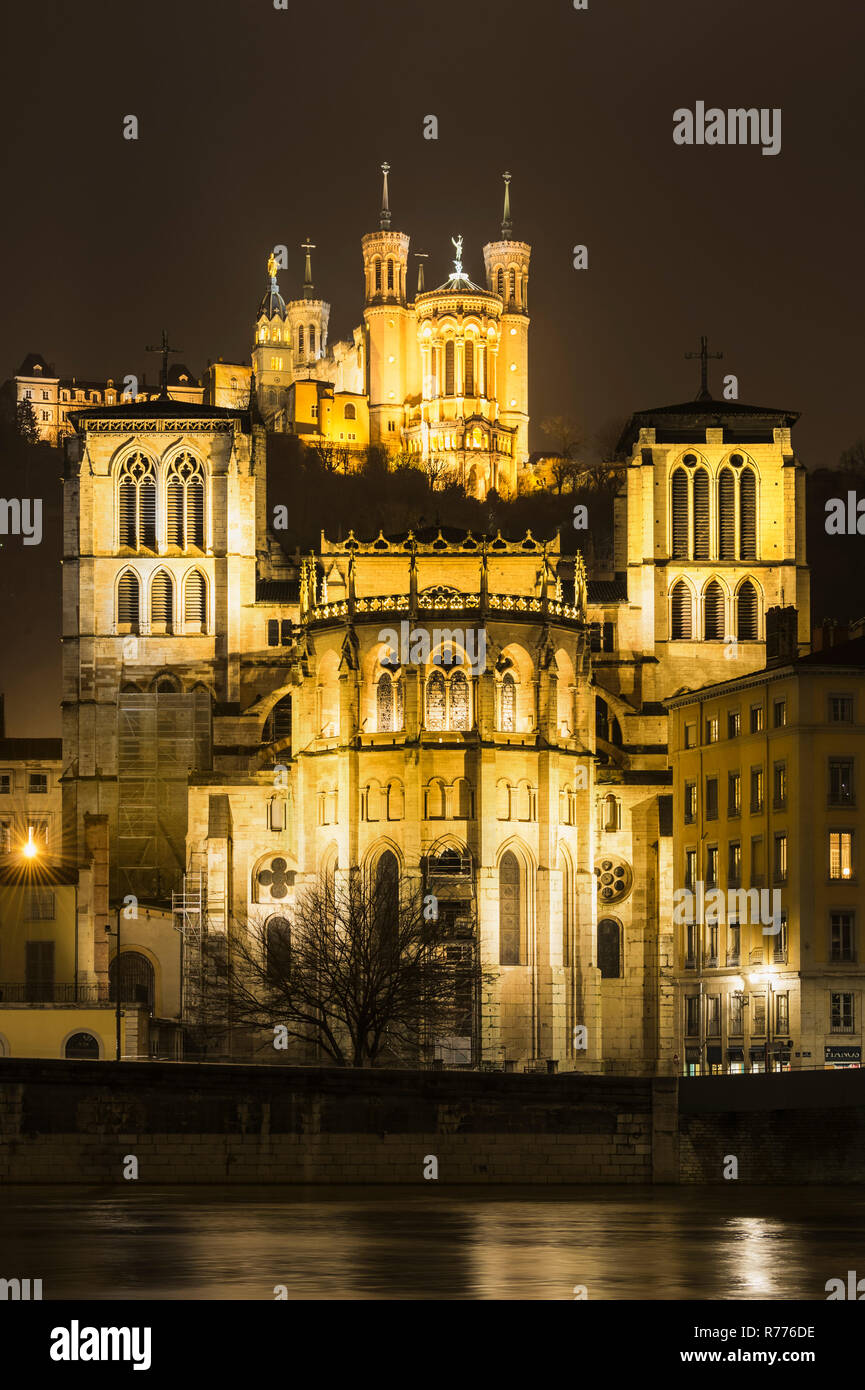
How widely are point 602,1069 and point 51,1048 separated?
23322mm

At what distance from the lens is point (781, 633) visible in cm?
11119

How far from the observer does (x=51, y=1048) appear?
313 ft

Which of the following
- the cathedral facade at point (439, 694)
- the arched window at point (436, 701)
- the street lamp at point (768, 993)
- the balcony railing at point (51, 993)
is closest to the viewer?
the street lamp at point (768, 993)

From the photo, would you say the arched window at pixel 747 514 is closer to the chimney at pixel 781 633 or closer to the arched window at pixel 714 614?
the arched window at pixel 714 614

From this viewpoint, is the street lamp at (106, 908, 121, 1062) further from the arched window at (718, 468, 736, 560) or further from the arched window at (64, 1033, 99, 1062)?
the arched window at (718, 468, 736, 560)

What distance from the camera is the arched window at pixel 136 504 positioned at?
125750 millimetres

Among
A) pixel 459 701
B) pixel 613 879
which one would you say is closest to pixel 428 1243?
pixel 459 701

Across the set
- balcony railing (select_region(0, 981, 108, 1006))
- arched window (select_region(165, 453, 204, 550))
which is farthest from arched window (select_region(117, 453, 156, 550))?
balcony railing (select_region(0, 981, 108, 1006))

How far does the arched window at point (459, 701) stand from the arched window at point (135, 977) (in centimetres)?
1550

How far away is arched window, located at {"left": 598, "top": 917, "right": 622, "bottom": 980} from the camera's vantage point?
111 m

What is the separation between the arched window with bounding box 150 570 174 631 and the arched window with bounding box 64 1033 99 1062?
32.9m

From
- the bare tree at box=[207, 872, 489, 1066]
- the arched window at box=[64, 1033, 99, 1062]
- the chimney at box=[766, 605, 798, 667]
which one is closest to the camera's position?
the bare tree at box=[207, 872, 489, 1066]

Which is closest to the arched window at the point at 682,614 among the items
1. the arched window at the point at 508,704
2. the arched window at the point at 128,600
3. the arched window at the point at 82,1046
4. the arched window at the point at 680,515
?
the arched window at the point at 680,515
